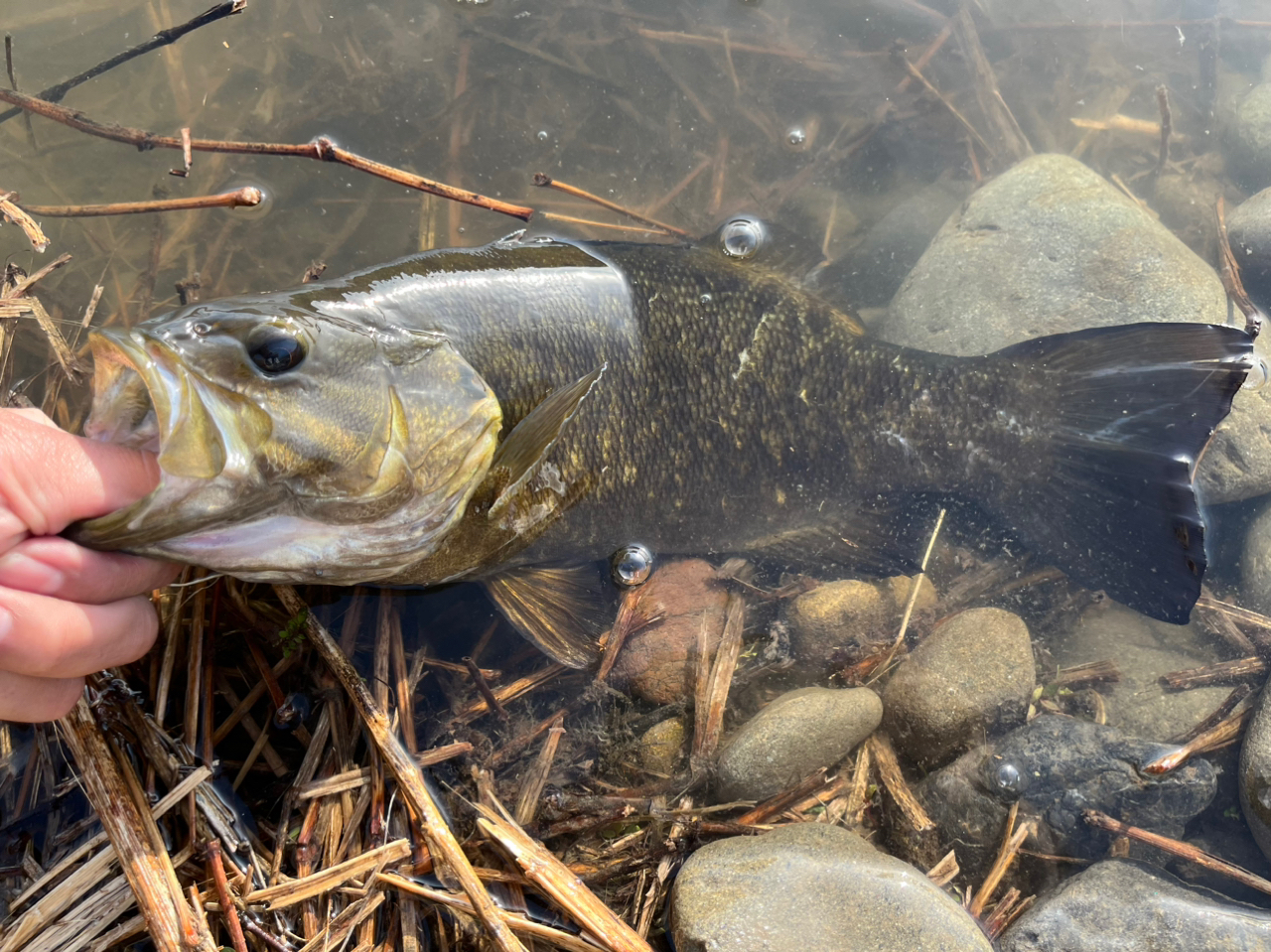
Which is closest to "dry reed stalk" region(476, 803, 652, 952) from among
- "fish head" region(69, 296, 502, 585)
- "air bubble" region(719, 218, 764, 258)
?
"fish head" region(69, 296, 502, 585)

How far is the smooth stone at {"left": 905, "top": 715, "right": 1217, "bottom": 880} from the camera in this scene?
9.98 ft

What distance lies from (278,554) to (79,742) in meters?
1.02

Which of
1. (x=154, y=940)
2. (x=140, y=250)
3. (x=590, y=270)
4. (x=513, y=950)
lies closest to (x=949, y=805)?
(x=513, y=950)

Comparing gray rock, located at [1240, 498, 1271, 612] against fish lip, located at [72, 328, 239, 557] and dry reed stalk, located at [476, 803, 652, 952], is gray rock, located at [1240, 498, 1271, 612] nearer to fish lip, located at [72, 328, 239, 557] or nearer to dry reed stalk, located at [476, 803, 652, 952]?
dry reed stalk, located at [476, 803, 652, 952]

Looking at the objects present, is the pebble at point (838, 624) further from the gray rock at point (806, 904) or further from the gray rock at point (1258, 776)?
the gray rock at point (1258, 776)

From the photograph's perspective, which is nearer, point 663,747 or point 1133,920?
point 1133,920

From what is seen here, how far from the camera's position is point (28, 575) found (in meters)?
1.79

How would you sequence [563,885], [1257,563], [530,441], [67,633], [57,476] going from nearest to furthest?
[57,476] → [67,633] → [563,885] → [530,441] → [1257,563]

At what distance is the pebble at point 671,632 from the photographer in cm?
318

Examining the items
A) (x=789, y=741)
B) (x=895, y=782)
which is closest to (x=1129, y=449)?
(x=895, y=782)

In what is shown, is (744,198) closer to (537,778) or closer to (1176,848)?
(537,778)

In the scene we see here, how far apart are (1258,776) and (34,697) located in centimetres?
441

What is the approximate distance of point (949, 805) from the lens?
3.08 metres

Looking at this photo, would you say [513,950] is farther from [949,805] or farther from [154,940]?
[949,805]
